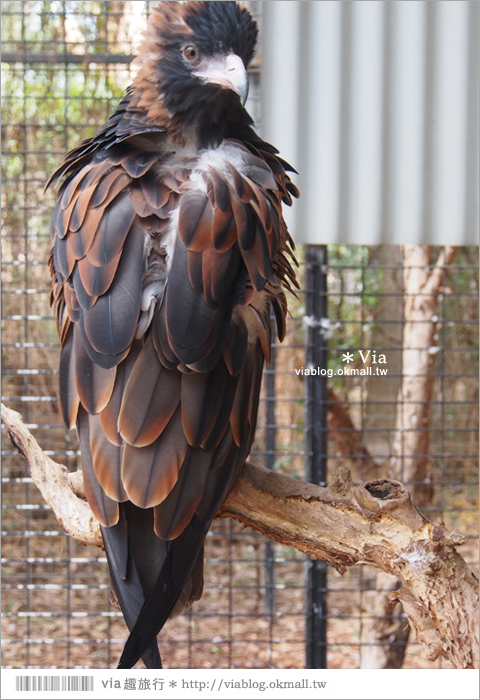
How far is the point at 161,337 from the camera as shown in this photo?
47.3 inches

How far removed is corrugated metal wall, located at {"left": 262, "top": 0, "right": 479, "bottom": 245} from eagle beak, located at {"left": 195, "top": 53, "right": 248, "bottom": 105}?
704 millimetres

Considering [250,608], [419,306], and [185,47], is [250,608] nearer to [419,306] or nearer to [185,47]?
[419,306]

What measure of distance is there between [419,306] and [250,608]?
1.89 m

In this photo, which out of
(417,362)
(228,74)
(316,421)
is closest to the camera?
(228,74)

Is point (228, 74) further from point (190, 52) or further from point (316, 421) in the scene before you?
point (316, 421)

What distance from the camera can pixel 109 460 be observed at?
3.93 feet

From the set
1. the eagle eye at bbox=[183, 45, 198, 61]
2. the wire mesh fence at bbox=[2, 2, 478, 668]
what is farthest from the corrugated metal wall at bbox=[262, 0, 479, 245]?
the eagle eye at bbox=[183, 45, 198, 61]

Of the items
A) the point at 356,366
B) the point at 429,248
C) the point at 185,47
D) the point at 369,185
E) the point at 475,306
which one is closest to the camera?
the point at 185,47

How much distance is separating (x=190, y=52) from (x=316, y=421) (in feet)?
5.21

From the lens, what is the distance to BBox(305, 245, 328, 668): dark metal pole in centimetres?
265

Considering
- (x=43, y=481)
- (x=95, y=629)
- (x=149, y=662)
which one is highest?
(x=43, y=481)

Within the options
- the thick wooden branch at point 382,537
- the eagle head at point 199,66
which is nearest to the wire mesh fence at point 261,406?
the eagle head at point 199,66

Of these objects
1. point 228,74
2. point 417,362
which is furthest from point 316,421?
point 228,74

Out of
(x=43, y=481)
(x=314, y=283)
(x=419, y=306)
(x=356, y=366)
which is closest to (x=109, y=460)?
(x=43, y=481)
